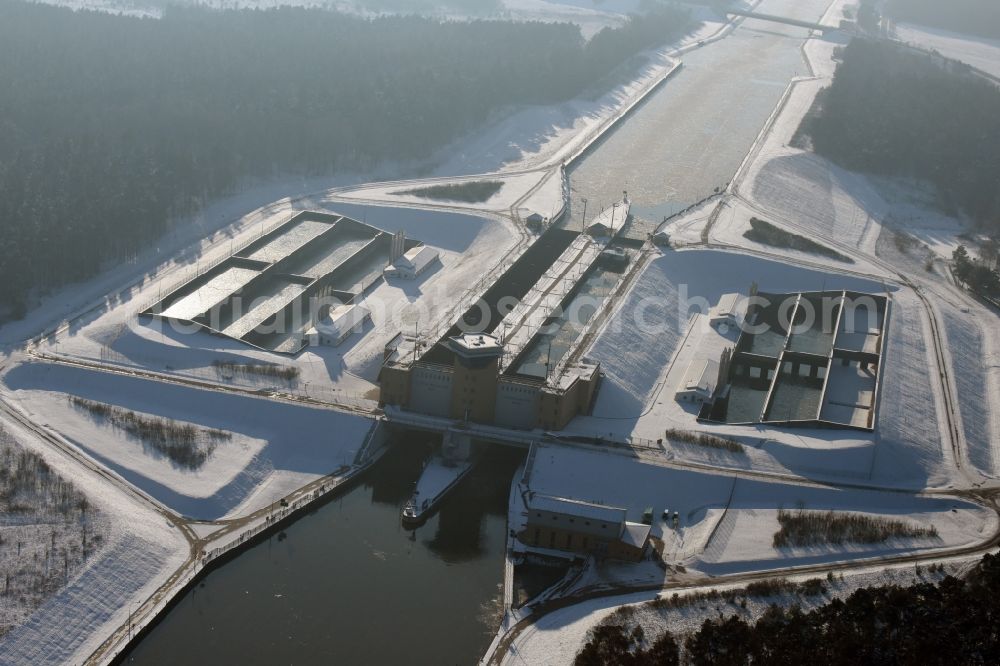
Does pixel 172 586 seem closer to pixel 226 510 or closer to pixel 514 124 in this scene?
pixel 226 510

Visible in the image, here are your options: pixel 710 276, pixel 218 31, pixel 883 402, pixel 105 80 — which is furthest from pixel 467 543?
pixel 218 31

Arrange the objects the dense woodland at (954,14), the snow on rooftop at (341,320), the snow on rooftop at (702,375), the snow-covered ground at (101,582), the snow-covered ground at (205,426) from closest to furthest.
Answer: the snow-covered ground at (101,582)
the snow-covered ground at (205,426)
the snow on rooftop at (702,375)
the snow on rooftop at (341,320)
the dense woodland at (954,14)

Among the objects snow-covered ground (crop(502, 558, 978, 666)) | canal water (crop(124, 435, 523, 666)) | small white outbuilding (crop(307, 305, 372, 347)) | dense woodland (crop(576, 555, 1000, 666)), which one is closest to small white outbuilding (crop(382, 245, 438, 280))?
small white outbuilding (crop(307, 305, 372, 347))

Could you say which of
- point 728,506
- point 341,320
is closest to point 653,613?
point 728,506

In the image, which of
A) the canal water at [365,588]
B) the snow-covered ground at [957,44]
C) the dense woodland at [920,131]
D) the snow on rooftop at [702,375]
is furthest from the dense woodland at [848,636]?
the snow-covered ground at [957,44]

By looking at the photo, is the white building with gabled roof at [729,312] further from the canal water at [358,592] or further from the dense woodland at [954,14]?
the dense woodland at [954,14]

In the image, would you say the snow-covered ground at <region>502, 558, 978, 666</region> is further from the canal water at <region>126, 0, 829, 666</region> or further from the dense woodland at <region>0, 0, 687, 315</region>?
the dense woodland at <region>0, 0, 687, 315</region>
